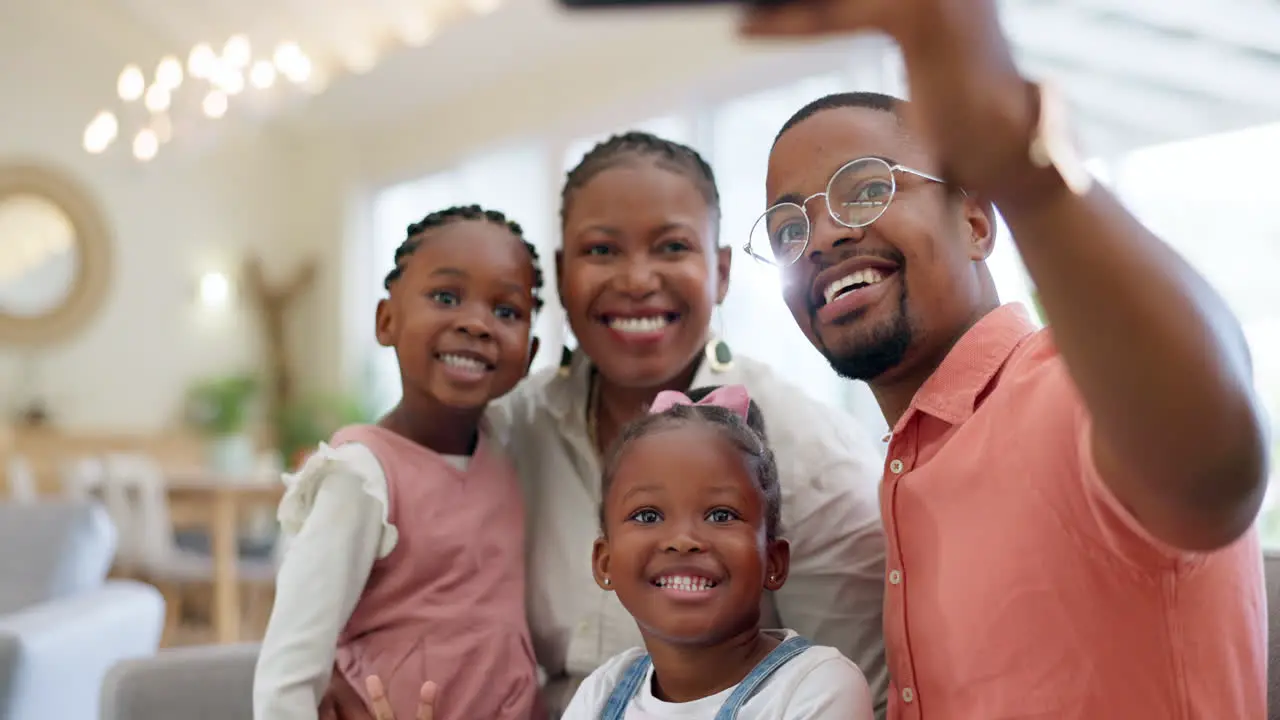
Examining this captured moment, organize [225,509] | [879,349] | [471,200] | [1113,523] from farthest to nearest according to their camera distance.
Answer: [471,200] → [225,509] → [879,349] → [1113,523]

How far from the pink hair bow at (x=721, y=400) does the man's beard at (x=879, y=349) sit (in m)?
0.25

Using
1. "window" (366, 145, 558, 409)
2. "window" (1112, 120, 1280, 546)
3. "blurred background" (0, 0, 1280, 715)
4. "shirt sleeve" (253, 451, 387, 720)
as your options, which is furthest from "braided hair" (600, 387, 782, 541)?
"window" (366, 145, 558, 409)

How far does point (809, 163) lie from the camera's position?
1.12 metres

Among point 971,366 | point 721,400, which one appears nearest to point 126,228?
point 721,400

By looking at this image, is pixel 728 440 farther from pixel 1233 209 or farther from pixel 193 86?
pixel 1233 209

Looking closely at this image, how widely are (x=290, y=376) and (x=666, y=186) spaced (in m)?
7.03

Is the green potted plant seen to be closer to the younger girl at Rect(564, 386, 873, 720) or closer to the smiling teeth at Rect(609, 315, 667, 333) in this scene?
the smiling teeth at Rect(609, 315, 667, 333)

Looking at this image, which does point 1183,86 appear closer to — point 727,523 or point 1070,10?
point 1070,10

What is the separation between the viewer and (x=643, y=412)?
4.73 ft

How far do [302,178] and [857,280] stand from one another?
25.2 feet

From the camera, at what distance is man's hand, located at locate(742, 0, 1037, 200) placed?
0.46 metres

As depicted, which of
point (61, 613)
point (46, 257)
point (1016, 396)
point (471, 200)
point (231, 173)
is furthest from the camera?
point (231, 173)

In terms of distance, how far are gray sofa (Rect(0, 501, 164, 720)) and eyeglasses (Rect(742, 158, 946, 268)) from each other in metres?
1.50

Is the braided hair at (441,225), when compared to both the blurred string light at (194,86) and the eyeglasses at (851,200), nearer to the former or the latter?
the eyeglasses at (851,200)
